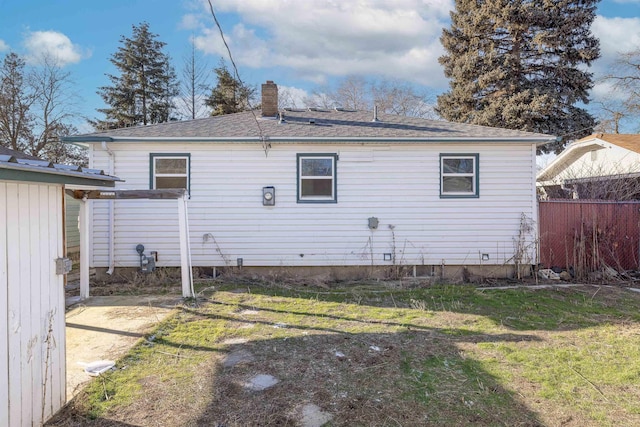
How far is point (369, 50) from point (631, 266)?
17659 millimetres

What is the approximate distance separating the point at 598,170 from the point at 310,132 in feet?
37.0

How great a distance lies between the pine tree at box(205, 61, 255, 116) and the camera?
903 inches

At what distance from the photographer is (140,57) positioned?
75.8 ft

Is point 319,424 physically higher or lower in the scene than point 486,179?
lower

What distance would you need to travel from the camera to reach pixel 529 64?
17.7 meters

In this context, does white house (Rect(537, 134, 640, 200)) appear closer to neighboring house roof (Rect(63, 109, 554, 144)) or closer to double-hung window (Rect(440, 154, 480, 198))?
neighboring house roof (Rect(63, 109, 554, 144))

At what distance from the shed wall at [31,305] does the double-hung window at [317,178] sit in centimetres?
545

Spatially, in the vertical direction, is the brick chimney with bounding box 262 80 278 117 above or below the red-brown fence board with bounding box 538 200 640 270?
above

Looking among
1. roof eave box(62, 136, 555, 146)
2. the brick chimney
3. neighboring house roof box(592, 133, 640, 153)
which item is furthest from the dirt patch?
neighboring house roof box(592, 133, 640, 153)

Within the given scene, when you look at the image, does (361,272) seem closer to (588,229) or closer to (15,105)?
(588,229)

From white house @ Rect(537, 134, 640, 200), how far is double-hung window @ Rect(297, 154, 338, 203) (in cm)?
774

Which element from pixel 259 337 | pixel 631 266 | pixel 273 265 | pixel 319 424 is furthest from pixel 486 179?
pixel 319 424

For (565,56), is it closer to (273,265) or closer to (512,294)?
(512,294)

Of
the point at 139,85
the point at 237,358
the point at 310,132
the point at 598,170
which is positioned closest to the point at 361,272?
the point at 310,132
